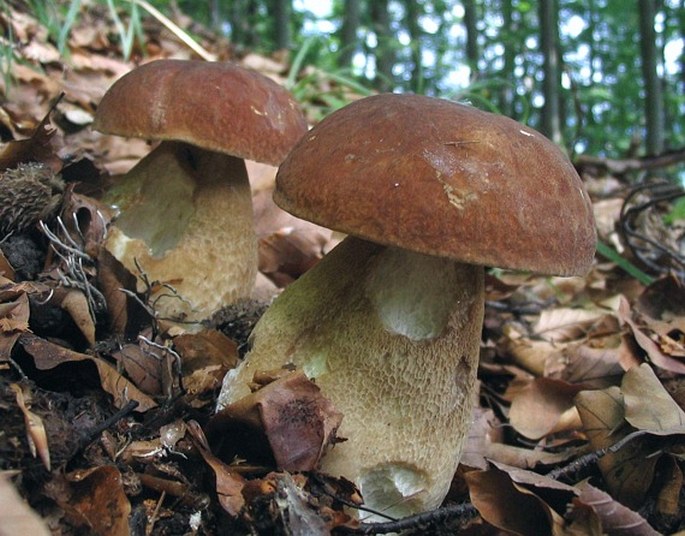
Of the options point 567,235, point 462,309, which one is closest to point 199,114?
point 462,309

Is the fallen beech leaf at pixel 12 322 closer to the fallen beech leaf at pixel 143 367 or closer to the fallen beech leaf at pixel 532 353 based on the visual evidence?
the fallen beech leaf at pixel 143 367

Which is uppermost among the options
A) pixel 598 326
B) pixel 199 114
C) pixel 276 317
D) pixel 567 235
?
pixel 199 114

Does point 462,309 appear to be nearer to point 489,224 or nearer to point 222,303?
point 489,224

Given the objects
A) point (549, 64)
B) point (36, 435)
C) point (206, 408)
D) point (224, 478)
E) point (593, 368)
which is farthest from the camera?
point (549, 64)

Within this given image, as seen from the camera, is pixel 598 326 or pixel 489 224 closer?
pixel 489 224

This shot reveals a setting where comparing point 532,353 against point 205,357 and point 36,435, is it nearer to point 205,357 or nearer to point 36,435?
point 205,357

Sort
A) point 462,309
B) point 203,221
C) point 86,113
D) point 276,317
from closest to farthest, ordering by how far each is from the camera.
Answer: point 462,309 → point 276,317 → point 203,221 → point 86,113

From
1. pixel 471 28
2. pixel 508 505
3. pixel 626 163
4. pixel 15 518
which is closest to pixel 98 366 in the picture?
pixel 15 518
